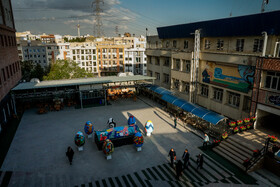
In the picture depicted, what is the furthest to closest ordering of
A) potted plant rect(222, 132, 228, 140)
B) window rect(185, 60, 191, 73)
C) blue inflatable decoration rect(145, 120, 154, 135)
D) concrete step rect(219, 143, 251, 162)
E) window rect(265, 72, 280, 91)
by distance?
window rect(185, 60, 191, 73), blue inflatable decoration rect(145, 120, 154, 135), potted plant rect(222, 132, 228, 140), window rect(265, 72, 280, 91), concrete step rect(219, 143, 251, 162)

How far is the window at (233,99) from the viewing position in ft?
75.9

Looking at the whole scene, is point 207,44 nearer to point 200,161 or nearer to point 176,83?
point 176,83

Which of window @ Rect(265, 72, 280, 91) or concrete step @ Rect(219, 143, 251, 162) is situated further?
window @ Rect(265, 72, 280, 91)

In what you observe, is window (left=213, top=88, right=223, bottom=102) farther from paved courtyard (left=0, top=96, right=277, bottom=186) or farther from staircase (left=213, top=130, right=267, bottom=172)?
staircase (left=213, top=130, right=267, bottom=172)

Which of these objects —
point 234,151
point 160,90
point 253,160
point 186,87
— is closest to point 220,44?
point 186,87

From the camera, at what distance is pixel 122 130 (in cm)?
1888

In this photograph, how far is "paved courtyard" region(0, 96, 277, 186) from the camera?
555 inches

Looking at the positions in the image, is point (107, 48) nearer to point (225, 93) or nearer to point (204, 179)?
point (225, 93)

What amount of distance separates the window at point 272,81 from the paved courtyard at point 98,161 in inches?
325

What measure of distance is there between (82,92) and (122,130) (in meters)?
15.7

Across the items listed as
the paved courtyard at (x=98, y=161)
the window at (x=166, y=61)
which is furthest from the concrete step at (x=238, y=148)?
the window at (x=166, y=61)

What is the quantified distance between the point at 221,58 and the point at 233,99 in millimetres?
5191

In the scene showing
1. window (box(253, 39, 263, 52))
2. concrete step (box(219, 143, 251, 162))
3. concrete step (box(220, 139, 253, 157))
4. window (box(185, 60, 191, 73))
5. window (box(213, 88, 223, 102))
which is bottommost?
concrete step (box(219, 143, 251, 162))

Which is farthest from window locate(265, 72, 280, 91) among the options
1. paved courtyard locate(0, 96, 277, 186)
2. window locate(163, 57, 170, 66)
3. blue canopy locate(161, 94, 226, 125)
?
window locate(163, 57, 170, 66)
